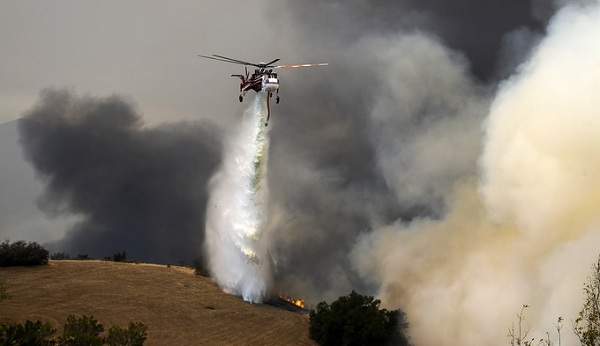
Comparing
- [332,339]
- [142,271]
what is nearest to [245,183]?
[142,271]

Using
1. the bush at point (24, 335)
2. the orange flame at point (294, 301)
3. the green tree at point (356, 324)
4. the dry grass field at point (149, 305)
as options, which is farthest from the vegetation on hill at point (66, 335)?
the orange flame at point (294, 301)

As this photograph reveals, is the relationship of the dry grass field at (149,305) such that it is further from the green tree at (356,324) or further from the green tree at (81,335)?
the green tree at (81,335)

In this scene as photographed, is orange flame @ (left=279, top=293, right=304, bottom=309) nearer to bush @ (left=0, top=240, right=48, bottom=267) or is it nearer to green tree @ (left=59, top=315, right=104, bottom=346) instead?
bush @ (left=0, top=240, right=48, bottom=267)

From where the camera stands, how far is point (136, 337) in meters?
43.4

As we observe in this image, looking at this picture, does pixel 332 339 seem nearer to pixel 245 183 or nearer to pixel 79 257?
pixel 245 183

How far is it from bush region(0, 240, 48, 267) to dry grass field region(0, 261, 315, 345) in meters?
1.44

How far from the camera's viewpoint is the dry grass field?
57.1 metres

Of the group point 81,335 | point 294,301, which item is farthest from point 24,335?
point 294,301

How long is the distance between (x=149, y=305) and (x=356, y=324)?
20196 mm

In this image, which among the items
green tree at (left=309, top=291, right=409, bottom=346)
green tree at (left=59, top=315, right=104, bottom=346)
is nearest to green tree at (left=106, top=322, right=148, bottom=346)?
green tree at (left=59, top=315, right=104, bottom=346)

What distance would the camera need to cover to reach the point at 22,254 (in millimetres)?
72500

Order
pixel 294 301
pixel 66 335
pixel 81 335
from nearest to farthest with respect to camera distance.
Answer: pixel 81 335 → pixel 66 335 → pixel 294 301

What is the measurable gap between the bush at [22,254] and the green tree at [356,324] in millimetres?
31461

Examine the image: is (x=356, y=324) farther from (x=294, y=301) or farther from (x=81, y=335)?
(x=81, y=335)
